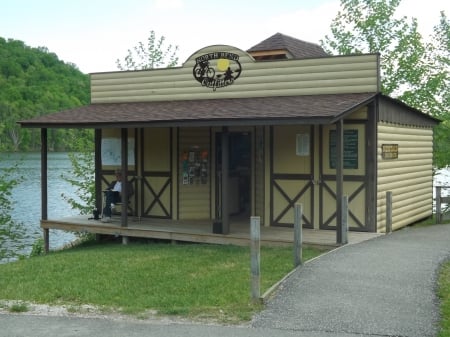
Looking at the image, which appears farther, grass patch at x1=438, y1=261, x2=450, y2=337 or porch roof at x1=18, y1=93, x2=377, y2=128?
porch roof at x1=18, y1=93, x2=377, y2=128

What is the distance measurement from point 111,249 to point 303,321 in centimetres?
712

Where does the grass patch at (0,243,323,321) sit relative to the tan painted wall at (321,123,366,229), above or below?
below

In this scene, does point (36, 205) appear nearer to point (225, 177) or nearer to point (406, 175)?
point (225, 177)

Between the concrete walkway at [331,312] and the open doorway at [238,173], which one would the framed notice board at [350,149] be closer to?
the open doorway at [238,173]

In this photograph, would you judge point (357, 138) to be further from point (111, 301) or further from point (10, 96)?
point (10, 96)

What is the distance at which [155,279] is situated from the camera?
8703mm

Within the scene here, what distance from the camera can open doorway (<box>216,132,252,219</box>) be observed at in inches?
559

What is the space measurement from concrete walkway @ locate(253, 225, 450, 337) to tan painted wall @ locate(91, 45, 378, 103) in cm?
396

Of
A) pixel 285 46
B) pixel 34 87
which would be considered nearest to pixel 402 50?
pixel 285 46

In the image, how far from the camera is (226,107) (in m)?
12.8

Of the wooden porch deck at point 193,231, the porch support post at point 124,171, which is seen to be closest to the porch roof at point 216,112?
the porch support post at point 124,171

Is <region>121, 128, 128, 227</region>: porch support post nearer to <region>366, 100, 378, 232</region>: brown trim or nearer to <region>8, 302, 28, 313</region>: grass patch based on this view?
<region>366, 100, 378, 232</region>: brown trim

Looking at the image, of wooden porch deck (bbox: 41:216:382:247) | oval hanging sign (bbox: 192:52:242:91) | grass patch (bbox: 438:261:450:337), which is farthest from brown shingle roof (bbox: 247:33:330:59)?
grass patch (bbox: 438:261:450:337)

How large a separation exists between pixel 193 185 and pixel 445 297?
319 inches
